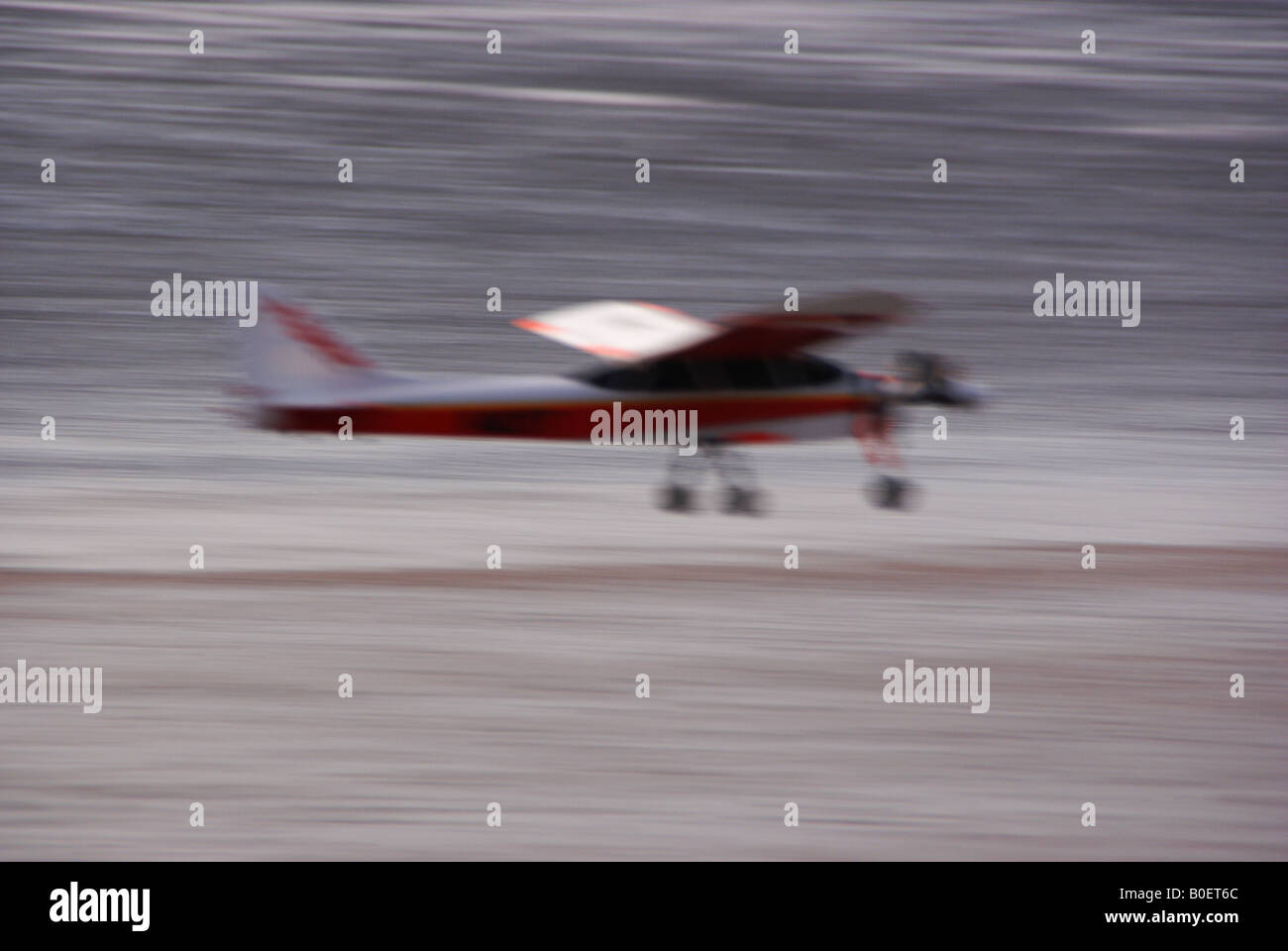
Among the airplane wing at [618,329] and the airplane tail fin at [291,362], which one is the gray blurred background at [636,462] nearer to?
the airplane tail fin at [291,362]

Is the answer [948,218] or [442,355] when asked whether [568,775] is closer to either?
[442,355]

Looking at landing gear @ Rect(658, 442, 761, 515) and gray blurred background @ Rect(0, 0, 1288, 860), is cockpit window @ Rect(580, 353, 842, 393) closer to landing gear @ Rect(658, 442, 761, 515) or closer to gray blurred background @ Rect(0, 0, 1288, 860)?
landing gear @ Rect(658, 442, 761, 515)

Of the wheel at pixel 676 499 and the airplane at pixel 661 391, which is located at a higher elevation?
the airplane at pixel 661 391

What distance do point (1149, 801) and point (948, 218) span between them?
31.4m

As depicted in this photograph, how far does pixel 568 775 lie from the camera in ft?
34.3

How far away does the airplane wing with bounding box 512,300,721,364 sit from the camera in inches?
625

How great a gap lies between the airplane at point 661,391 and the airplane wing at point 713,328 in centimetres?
2

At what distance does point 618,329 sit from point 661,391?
6.64 ft

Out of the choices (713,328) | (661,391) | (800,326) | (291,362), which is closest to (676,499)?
(661,391)

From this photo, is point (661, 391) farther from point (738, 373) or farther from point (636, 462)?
point (636, 462)

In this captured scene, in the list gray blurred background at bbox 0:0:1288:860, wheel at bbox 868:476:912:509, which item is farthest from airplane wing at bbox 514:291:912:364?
gray blurred background at bbox 0:0:1288:860

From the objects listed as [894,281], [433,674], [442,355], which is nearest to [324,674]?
[433,674]

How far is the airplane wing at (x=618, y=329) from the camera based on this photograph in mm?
15867

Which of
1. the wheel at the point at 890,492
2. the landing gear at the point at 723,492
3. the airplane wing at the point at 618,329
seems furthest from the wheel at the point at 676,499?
the wheel at the point at 890,492
